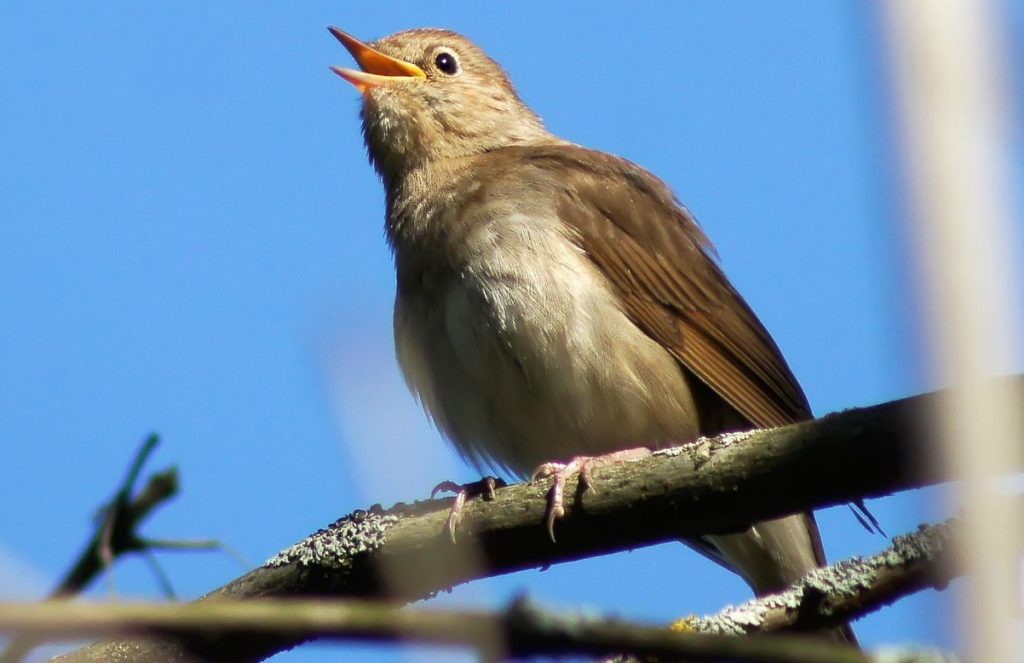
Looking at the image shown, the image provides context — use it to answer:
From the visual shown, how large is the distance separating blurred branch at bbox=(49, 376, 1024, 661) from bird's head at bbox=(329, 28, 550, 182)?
2953 mm

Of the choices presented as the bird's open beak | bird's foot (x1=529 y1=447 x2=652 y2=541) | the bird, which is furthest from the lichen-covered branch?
the bird's open beak

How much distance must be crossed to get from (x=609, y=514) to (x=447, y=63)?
412 centimetres

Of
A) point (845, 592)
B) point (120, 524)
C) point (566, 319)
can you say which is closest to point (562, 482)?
point (845, 592)

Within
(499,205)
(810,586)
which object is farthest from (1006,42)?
(499,205)

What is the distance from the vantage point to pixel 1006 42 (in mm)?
1734

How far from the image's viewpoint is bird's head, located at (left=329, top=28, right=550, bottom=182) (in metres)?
7.05

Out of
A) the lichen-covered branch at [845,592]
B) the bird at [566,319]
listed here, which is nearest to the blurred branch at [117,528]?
the lichen-covered branch at [845,592]

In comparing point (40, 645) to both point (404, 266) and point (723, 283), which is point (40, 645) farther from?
point (723, 283)

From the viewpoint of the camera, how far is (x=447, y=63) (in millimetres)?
7609

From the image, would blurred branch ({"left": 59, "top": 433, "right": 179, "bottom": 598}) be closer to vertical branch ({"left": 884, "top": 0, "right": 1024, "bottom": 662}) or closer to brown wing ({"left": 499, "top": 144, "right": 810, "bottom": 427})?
vertical branch ({"left": 884, "top": 0, "right": 1024, "bottom": 662})

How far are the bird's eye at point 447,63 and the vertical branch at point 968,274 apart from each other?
6225mm

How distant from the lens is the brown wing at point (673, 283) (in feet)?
19.6

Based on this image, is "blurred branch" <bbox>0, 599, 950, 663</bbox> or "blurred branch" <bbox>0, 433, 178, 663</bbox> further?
"blurred branch" <bbox>0, 433, 178, 663</bbox>

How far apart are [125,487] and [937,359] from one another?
39.8 inches
